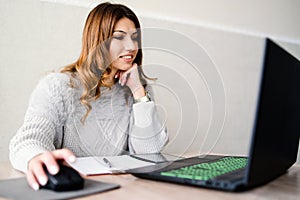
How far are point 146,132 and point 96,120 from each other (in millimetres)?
197

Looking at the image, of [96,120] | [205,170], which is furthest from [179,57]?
[205,170]

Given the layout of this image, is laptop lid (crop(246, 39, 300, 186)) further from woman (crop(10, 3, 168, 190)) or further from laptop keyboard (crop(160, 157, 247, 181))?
woman (crop(10, 3, 168, 190))

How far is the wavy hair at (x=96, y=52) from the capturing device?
1.26 m

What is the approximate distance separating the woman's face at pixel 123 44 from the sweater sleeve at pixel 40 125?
219 mm

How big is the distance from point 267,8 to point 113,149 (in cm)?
143

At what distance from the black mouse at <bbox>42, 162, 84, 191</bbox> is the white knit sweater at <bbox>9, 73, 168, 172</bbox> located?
0.39m

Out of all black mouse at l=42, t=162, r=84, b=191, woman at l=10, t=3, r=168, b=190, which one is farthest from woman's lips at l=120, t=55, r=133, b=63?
black mouse at l=42, t=162, r=84, b=191

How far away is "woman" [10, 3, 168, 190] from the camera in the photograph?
121 cm

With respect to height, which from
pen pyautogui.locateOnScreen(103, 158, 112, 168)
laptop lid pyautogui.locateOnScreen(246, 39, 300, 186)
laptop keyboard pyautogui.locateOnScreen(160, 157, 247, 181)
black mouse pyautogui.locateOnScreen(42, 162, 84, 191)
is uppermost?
laptop lid pyautogui.locateOnScreen(246, 39, 300, 186)

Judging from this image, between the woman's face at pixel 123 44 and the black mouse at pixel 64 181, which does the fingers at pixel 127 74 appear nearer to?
the woman's face at pixel 123 44

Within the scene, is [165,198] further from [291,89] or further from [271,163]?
[291,89]

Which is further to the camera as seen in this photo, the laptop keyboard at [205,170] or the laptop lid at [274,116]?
the laptop keyboard at [205,170]

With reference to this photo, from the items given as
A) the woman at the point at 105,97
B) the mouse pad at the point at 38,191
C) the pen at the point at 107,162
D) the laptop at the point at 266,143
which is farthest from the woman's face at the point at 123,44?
the mouse pad at the point at 38,191

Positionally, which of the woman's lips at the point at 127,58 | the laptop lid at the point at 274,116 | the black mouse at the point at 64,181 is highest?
the woman's lips at the point at 127,58
